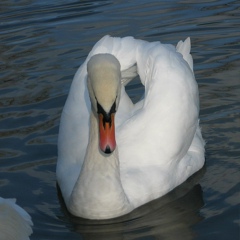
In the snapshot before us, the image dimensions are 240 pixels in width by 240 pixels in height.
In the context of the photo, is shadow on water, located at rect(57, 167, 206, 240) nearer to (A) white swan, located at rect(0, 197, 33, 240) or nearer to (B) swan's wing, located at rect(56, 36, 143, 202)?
(B) swan's wing, located at rect(56, 36, 143, 202)

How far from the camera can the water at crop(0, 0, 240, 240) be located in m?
7.48

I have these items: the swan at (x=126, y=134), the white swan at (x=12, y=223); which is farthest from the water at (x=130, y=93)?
the white swan at (x=12, y=223)

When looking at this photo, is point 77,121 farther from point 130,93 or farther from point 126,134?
point 130,93

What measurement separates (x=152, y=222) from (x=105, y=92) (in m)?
1.25

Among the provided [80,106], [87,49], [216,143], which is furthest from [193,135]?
[87,49]

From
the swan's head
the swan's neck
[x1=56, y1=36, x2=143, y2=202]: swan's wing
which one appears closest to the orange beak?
the swan's head

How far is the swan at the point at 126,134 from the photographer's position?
6965 millimetres

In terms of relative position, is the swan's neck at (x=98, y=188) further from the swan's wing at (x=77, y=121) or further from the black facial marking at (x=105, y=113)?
the black facial marking at (x=105, y=113)

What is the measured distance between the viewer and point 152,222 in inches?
294

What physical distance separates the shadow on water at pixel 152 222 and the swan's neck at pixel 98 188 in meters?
0.08

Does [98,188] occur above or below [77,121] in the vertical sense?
below

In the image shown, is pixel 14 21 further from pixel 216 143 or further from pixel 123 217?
pixel 123 217

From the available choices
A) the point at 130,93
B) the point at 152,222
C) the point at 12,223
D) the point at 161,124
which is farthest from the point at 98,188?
the point at 130,93

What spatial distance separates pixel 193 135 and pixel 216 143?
0.46 metres
